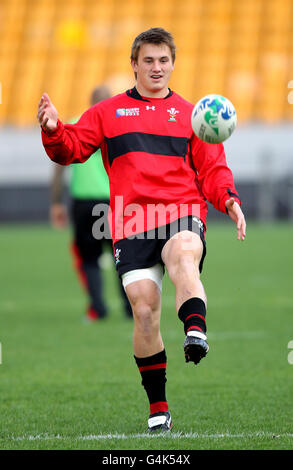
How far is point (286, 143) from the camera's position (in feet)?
102

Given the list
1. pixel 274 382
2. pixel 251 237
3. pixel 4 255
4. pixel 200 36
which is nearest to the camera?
pixel 274 382

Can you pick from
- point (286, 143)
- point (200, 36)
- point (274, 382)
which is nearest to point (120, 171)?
point (274, 382)

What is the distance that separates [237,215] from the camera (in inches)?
181

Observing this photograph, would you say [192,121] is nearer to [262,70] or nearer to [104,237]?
[104,237]

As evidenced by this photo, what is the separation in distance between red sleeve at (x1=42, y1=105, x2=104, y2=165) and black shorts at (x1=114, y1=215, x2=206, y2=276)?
539mm

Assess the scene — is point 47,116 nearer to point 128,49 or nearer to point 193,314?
point 193,314

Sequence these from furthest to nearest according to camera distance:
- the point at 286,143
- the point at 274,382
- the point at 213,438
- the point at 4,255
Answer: the point at 286,143, the point at 4,255, the point at 274,382, the point at 213,438

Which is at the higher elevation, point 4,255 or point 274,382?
point 4,255

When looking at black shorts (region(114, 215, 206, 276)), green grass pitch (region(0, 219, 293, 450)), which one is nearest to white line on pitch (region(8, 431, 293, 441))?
green grass pitch (region(0, 219, 293, 450))

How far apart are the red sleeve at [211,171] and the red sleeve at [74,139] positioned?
1.72 ft

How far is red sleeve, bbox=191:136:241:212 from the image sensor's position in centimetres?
472

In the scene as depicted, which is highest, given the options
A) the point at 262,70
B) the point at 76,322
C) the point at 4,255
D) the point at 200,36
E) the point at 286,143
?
the point at 200,36

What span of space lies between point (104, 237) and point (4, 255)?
28.3ft

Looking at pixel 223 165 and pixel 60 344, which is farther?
pixel 60 344
